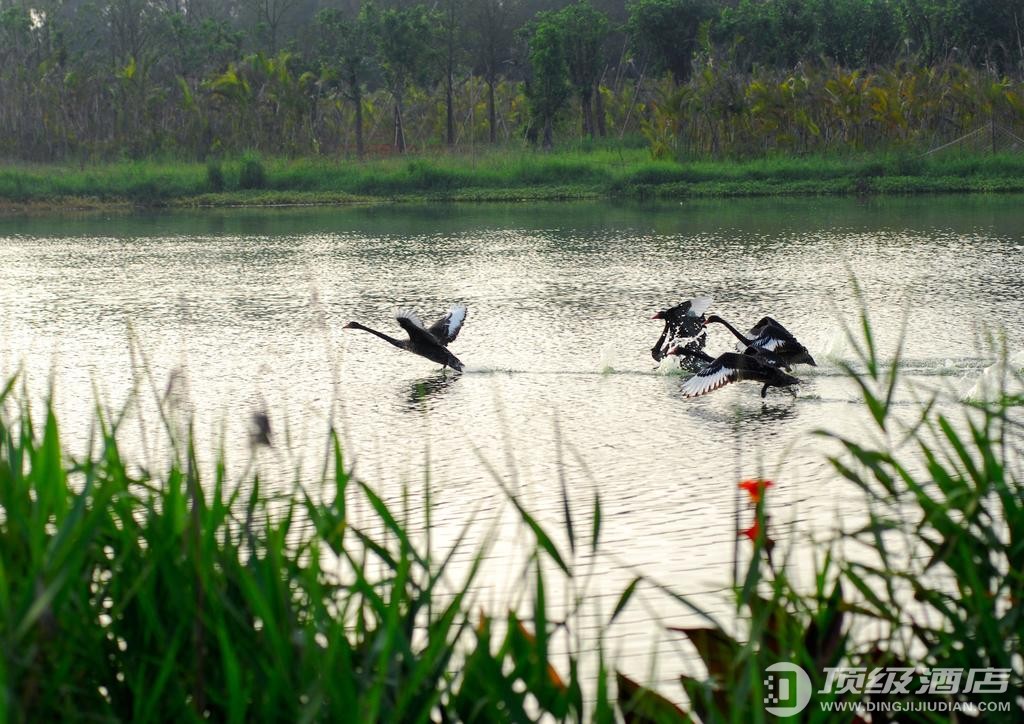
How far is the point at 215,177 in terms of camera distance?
26875 mm

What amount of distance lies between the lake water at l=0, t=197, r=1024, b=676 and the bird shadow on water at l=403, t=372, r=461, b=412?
0.03 meters

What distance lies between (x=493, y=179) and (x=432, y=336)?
17.9 meters

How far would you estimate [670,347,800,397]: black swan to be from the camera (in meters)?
6.92

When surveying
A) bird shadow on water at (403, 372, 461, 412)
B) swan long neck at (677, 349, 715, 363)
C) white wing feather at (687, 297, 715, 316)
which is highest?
white wing feather at (687, 297, 715, 316)

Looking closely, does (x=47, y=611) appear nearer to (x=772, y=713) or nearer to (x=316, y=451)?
(x=772, y=713)

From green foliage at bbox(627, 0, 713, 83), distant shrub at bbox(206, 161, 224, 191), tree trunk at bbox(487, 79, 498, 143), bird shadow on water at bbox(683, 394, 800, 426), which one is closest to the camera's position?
bird shadow on water at bbox(683, 394, 800, 426)

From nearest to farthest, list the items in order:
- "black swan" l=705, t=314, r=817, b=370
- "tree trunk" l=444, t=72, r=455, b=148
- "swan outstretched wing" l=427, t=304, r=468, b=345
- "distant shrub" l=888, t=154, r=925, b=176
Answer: "black swan" l=705, t=314, r=817, b=370 < "swan outstretched wing" l=427, t=304, r=468, b=345 < "distant shrub" l=888, t=154, r=925, b=176 < "tree trunk" l=444, t=72, r=455, b=148

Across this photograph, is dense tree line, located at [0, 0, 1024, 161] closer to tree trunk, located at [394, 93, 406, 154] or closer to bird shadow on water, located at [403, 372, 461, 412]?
tree trunk, located at [394, 93, 406, 154]

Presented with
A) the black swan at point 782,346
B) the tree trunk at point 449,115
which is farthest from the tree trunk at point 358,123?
the black swan at point 782,346

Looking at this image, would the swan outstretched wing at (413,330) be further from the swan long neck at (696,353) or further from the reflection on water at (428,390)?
the swan long neck at (696,353)

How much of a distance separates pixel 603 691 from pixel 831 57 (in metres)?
31.7

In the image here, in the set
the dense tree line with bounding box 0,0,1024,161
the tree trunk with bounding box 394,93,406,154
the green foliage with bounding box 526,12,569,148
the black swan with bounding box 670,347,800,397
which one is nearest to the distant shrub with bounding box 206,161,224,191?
the dense tree line with bounding box 0,0,1024,161

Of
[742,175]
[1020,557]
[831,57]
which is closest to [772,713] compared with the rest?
[1020,557]

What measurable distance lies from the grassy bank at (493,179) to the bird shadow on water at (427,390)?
52.8ft
